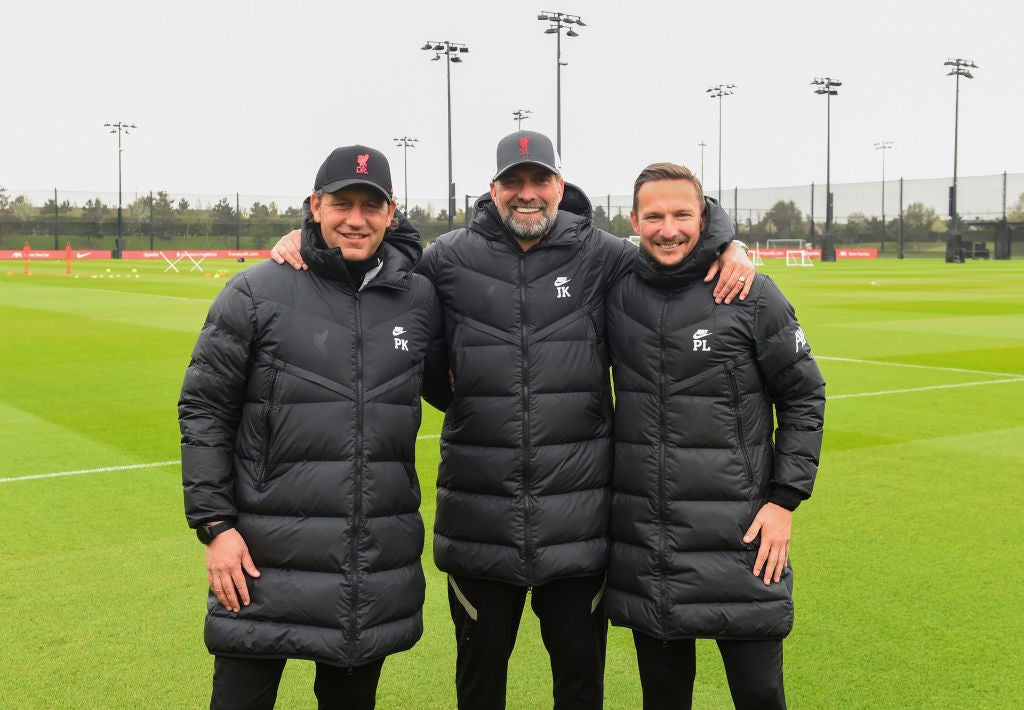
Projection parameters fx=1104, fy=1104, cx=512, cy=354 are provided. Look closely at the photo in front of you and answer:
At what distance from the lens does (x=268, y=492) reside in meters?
3.35

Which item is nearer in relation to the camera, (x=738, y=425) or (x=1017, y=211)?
(x=738, y=425)

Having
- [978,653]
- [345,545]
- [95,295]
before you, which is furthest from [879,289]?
[345,545]

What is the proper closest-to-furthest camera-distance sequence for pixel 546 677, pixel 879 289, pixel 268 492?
pixel 268 492
pixel 546 677
pixel 879 289

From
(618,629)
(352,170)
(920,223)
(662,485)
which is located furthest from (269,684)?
(920,223)

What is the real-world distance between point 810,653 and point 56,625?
3.38 meters

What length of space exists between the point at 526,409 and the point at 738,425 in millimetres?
708

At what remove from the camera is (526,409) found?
376cm

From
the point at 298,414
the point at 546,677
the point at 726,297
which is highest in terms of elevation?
the point at 726,297

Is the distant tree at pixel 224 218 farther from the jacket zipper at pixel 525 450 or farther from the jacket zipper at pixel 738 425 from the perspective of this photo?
the jacket zipper at pixel 738 425

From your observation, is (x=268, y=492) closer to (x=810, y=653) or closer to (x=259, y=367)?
(x=259, y=367)

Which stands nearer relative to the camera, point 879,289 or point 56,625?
point 56,625

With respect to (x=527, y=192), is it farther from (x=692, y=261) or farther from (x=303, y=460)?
(x=303, y=460)

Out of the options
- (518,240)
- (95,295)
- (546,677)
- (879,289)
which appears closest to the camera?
(518,240)

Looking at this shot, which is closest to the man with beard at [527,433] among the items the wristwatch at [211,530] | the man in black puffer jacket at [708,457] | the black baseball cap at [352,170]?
the man in black puffer jacket at [708,457]
